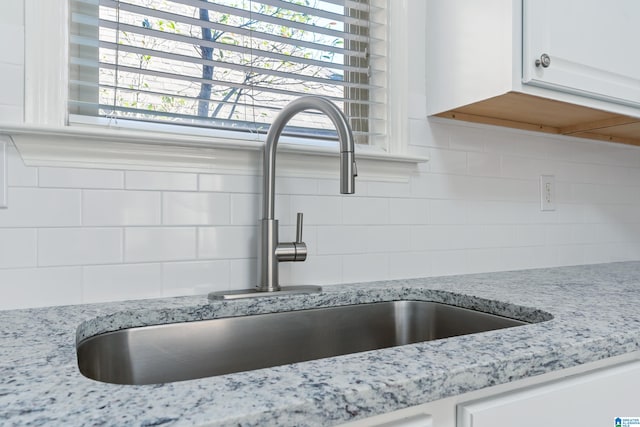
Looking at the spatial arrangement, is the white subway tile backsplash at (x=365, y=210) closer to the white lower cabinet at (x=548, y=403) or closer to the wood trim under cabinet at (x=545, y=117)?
the wood trim under cabinet at (x=545, y=117)

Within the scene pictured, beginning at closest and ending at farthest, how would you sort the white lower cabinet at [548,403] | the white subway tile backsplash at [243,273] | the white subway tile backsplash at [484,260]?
1. the white lower cabinet at [548,403]
2. the white subway tile backsplash at [243,273]
3. the white subway tile backsplash at [484,260]

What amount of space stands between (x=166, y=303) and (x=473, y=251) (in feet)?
3.16

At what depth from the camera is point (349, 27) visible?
54.2 inches

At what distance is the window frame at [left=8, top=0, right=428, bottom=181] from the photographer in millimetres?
901

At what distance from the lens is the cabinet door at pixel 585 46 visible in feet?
3.74

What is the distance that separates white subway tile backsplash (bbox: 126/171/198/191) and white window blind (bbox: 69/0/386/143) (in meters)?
0.14

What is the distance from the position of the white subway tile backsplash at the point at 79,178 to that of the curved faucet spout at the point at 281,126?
1.03 ft

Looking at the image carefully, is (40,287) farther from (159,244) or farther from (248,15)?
(248,15)

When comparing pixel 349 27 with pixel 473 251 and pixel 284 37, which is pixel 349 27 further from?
pixel 473 251

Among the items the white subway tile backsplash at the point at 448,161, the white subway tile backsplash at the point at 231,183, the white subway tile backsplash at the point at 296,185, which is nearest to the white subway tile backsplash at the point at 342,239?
the white subway tile backsplash at the point at 296,185

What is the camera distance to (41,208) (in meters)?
0.92

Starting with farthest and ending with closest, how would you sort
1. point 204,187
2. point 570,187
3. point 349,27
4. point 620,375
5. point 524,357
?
point 570,187 < point 349,27 < point 204,187 < point 620,375 < point 524,357

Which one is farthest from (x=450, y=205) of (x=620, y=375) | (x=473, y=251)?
(x=620, y=375)

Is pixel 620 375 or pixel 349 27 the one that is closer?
pixel 620 375
